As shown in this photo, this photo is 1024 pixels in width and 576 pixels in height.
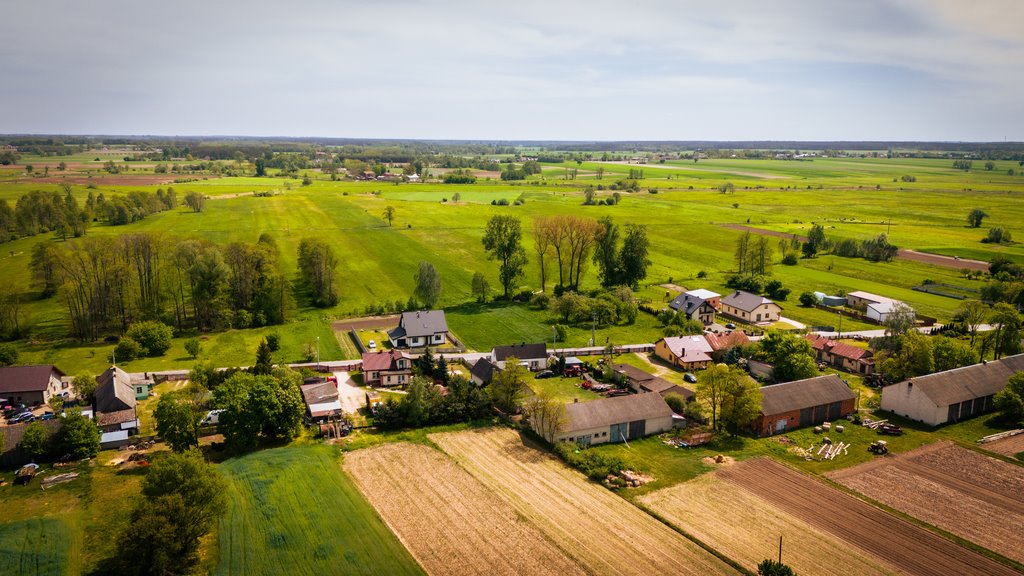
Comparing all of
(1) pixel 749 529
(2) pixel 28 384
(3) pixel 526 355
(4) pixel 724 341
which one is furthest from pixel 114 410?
(4) pixel 724 341

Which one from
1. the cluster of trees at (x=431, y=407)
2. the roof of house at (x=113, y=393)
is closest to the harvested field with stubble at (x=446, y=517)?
the cluster of trees at (x=431, y=407)

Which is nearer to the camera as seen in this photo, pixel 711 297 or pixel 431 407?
pixel 431 407

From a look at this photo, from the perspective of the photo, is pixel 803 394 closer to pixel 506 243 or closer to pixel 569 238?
pixel 569 238

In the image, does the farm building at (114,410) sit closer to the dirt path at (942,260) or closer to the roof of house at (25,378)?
the roof of house at (25,378)

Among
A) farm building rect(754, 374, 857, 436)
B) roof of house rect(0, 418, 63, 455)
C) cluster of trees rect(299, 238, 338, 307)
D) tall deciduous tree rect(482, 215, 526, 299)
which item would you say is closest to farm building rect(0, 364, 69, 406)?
roof of house rect(0, 418, 63, 455)

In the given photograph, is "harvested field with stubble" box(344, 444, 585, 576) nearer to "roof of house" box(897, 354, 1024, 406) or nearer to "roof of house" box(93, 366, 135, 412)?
"roof of house" box(93, 366, 135, 412)

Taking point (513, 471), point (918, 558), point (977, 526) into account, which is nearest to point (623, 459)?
point (513, 471)
